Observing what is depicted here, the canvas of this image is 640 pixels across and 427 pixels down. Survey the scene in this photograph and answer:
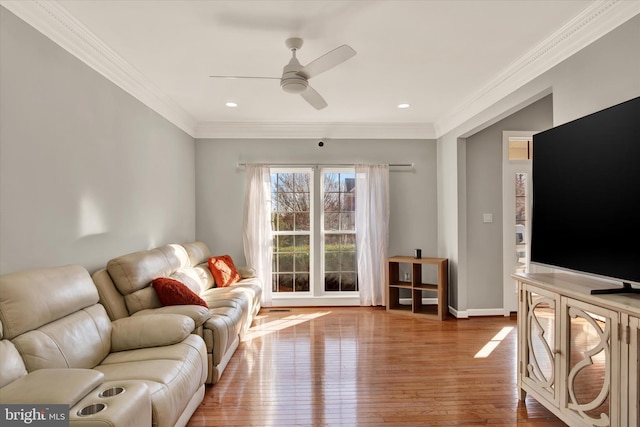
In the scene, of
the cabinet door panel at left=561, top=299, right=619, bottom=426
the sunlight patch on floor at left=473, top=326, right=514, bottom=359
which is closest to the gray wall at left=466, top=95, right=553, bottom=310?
the sunlight patch on floor at left=473, top=326, right=514, bottom=359

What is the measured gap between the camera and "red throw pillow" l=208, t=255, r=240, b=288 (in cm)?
429

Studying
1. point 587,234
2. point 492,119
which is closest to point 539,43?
point 492,119

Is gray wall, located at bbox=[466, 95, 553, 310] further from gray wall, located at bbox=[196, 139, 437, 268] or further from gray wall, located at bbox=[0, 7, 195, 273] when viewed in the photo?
gray wall, located at bbox=[0, 7, 195, 273]

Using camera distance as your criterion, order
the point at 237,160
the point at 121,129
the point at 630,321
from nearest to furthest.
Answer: the point at 630,321 < the point at 121,129 < the point at 237,160

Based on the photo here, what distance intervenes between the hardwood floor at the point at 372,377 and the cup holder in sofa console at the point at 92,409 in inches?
39.4

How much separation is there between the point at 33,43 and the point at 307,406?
9.57ft

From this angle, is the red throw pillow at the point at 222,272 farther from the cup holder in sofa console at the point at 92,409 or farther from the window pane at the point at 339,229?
the cup holder in sofa console at the point at 92,409

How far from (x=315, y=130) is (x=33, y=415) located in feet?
14.5

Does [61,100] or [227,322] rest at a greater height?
[61,100]

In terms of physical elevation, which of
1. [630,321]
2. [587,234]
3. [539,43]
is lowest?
[630,321]

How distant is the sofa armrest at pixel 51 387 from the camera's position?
4.55 feet

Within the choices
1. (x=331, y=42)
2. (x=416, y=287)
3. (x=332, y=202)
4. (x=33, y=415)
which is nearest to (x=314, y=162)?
(x=332, y=202)

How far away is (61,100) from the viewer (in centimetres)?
238

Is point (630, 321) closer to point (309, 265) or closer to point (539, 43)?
point (539, 43)
